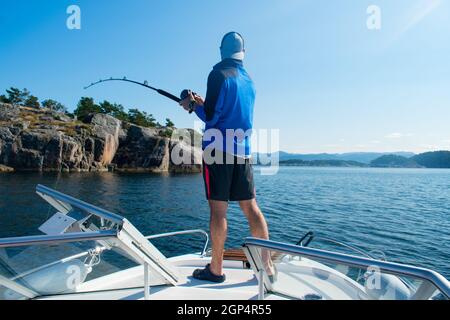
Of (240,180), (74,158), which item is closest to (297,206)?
(240,180)

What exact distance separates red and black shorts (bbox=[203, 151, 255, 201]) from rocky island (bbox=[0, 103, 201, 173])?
6501 cm

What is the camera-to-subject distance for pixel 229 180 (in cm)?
319

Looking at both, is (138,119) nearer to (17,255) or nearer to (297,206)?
(297,206)

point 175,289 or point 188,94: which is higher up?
point 188,94

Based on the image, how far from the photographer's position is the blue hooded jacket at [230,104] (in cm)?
312

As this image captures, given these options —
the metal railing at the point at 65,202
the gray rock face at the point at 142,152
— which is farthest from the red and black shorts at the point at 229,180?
the gray rock face at the point at 142,152

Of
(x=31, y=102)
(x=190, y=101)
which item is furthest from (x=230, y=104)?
(x=31, y=102)

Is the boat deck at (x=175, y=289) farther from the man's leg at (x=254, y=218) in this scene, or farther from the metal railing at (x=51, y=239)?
the metal railing at (x=51, y=239)

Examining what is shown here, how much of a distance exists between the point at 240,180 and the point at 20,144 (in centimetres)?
7192

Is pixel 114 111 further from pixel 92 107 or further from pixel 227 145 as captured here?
pixel 227 145

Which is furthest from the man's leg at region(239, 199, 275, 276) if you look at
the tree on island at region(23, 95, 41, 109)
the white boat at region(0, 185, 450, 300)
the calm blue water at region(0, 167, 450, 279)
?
the tree on island at region(23, 95, 41, 109)

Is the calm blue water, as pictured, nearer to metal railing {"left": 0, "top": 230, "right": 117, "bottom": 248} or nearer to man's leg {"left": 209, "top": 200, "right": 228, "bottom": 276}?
man's leg {"left": 209, "top": 200, "right": 228, "bottom": 276}

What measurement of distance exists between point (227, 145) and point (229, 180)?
0.37m

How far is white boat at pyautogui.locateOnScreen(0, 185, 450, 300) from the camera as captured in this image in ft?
5.92
